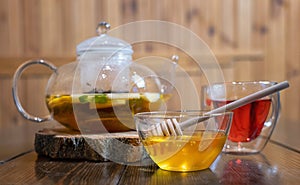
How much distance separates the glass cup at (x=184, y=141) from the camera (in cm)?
56

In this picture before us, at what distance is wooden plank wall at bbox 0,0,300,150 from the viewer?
2.26 m

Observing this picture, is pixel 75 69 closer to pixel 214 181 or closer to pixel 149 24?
pixel 214 181

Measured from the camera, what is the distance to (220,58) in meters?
2.32

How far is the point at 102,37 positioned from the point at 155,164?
35 cm

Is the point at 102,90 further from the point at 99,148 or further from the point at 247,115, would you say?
the point at 247,115

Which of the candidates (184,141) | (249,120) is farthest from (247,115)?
(184,141)

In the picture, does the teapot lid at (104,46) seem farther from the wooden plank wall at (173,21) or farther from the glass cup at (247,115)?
the wooden plank wall at (173,21)

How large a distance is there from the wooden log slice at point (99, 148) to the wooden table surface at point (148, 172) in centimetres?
1

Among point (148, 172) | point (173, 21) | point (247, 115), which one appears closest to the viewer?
point (148, 172)

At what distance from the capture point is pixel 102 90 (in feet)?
2.55

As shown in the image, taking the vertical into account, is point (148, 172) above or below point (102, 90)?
below

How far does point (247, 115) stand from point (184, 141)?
0.23m

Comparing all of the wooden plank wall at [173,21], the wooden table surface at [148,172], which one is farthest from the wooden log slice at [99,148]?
the wooden plank wall at [173,21]

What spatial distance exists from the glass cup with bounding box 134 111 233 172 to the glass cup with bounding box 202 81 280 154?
15cm
